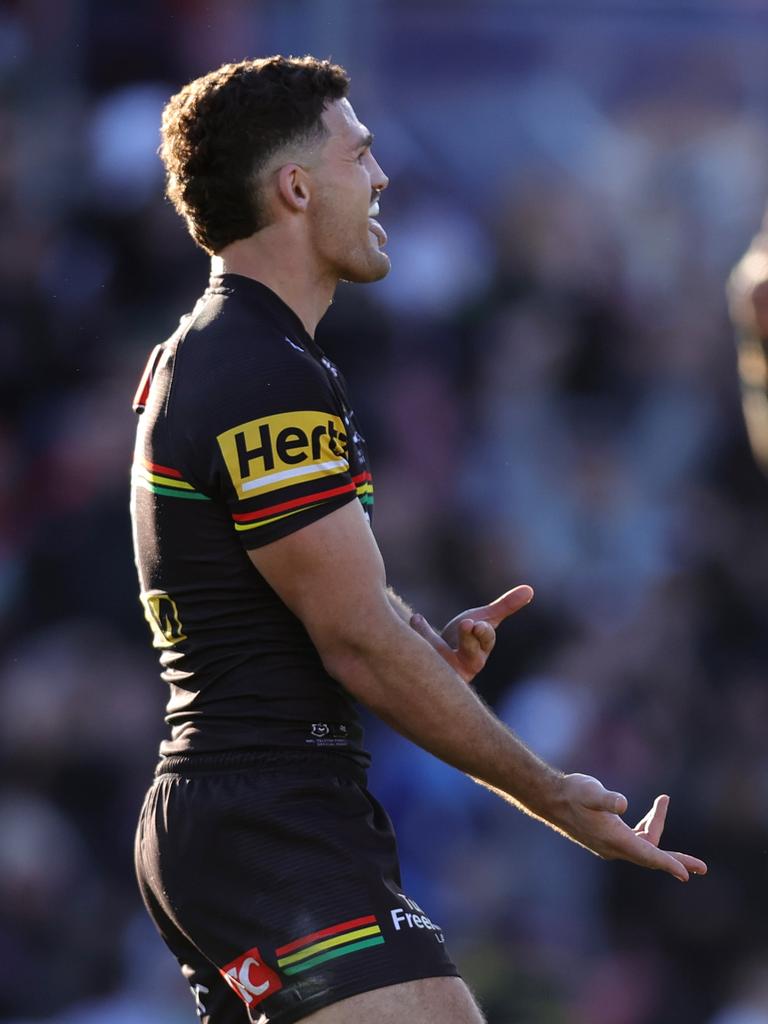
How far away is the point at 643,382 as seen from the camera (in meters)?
8.98

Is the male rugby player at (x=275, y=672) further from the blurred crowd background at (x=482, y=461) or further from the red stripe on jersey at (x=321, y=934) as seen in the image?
the blurred crowd background at (x=482, y=461)

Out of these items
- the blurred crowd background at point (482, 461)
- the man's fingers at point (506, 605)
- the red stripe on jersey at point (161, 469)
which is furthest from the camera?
the blurred crowd background at point (482, 461)

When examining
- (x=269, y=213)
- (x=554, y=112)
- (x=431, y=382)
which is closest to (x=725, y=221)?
(x=554, y=112)

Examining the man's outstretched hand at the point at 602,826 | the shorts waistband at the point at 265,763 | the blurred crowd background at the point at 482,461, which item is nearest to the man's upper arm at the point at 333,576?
the shorts waistband at the point at 265,763

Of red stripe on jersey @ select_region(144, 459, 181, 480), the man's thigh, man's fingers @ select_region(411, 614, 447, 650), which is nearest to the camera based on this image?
the man's thigh

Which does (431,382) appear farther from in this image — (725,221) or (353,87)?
(725,221)

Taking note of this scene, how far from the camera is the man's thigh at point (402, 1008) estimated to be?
311 cm

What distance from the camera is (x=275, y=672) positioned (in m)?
3.36

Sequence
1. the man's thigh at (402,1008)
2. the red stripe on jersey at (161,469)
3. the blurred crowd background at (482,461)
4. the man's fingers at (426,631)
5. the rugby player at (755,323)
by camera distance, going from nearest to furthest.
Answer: the man's thigh at (402,1008) → the red stripe on jersey at (161,469) → the rugby player at (755,323) → the man's fingers at (426,631) → the blurred crowd background at (482,461)

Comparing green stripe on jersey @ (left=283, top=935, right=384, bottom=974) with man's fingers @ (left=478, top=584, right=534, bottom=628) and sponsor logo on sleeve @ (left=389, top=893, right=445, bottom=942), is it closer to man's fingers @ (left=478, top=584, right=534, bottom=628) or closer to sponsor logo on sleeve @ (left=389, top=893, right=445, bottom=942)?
sponsor logo on sleeve @ (left=389, top=893, right=445, bottom=942)

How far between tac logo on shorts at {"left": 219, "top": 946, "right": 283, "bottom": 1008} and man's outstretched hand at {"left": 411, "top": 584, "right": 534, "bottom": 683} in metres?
0.75

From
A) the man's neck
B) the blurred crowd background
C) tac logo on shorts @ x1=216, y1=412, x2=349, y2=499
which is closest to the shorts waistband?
tac logo on shorts @ x1=216, y1=412, x2=349, y2=499

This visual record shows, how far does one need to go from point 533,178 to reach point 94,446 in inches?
125

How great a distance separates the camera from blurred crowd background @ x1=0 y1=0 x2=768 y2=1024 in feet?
23.6
